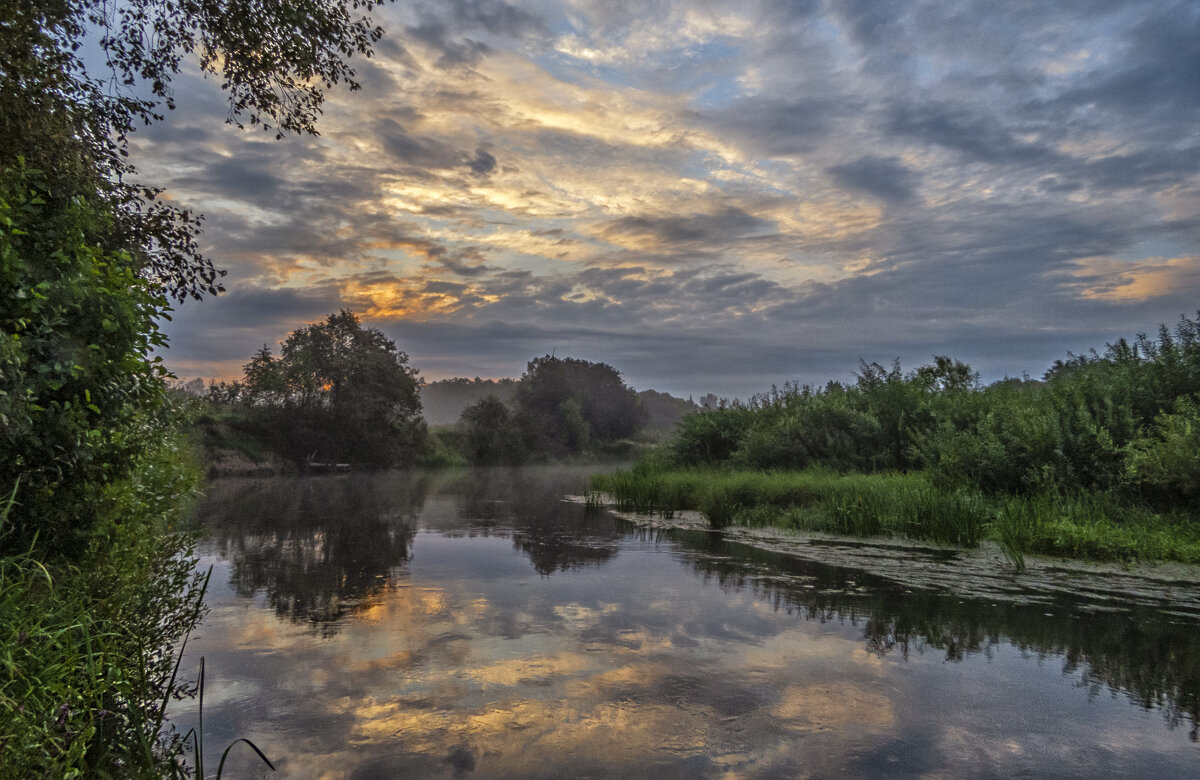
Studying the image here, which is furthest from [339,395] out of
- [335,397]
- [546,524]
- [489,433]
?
[546,524]

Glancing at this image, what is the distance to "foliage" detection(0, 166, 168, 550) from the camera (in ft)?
13.7

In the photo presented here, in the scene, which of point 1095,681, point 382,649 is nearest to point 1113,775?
point 1095,681

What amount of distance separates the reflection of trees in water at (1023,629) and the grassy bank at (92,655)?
5868mm

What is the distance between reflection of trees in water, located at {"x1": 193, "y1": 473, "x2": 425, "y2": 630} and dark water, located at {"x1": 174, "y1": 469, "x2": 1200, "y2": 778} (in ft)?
0.37

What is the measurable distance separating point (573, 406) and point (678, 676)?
5863cm

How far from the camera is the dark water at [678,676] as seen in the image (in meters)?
4.36

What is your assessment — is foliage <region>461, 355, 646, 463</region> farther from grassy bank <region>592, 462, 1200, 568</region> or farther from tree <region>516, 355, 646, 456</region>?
grassy bank <region>592, 462, 1200, 568</region>

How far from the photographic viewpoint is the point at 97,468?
491 cm

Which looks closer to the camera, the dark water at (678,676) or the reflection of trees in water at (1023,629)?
the dark water at (678,676)

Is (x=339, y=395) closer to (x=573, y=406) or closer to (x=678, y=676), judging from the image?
(x=573, y=406)

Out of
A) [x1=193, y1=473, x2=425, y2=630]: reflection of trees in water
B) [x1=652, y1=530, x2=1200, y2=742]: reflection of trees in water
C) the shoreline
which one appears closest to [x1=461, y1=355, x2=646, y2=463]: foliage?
[x1=193, y1=473, x2=425, y2=630]: reflection of trees in water

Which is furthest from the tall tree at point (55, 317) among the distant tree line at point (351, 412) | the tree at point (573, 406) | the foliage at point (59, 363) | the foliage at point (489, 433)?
the tree at point (573, 406)

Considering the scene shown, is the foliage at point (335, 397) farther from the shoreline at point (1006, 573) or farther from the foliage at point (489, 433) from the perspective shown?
the shoreline at point (1006, 573)

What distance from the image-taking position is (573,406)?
211 ft
